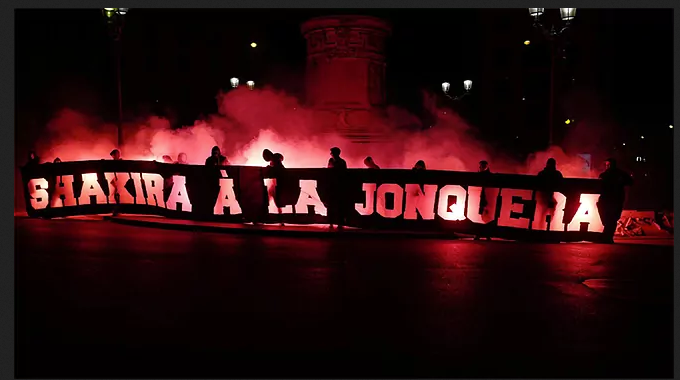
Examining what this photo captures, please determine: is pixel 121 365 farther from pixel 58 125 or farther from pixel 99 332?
pixel 58 125

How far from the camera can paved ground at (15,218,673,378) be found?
520cm

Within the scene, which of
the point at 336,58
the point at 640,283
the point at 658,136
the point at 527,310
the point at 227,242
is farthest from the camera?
the point at 658,136

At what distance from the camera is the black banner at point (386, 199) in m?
12.4

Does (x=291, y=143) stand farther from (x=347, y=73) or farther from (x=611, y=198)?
(x=611, y=198)

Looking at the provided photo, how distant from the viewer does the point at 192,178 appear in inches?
573

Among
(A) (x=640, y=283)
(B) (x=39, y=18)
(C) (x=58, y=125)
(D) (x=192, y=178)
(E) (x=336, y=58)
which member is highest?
(B) (x=39, y=18)

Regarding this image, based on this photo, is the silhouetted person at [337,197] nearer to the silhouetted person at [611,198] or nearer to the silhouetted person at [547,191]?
the silhouetted person at [547,191]

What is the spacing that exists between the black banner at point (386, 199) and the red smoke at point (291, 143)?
278cm

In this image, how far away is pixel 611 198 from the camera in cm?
1206

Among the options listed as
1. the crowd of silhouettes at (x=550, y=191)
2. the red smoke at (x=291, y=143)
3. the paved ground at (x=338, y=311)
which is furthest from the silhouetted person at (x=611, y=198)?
the red smoke at (x=291, y=143)

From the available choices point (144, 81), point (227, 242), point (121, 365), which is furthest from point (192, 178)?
point (144, 81)

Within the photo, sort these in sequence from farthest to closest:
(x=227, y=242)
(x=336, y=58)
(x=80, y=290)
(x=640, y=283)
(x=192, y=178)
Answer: (x=336, y=58) → (x=192, y=178) → (x=227, y=242) → (x=640, y=283) → (x=80, y=290)

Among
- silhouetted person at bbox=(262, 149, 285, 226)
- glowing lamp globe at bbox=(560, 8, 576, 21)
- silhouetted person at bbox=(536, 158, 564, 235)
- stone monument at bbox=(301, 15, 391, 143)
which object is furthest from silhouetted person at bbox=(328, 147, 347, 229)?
glowing lamp globe at bbox=(560, 8, 576, 21)

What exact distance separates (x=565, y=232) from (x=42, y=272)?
858cm
